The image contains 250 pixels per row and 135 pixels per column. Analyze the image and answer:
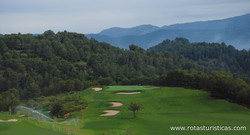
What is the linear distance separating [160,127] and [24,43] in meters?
98.1

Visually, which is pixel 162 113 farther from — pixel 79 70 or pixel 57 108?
→ pixel 79 70

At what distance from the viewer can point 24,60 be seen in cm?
9462

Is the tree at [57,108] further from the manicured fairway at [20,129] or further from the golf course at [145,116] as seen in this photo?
the manicured fairway at [20,129]

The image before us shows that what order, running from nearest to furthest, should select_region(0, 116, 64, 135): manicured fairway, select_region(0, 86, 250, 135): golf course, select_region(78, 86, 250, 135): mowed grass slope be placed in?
1. select_region(0, 116, 64, 135): manicured fairway
2. select_region(0, 86, 250, 135): golf course
3. select_region(78, 86, 250, 135): mowed grass slope

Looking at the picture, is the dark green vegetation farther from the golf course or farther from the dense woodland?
the golf course

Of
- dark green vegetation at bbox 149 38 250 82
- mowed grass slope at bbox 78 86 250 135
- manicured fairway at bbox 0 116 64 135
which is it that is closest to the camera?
manicured fairway at bbox 0 116 64 135

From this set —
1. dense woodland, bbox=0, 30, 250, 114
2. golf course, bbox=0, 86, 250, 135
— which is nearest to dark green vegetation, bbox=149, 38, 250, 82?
dense woodland, bbox=0, 30, 250, 114

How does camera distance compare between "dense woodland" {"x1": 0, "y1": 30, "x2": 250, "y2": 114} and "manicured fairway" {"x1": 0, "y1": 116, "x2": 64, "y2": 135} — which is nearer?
"manicured fairway" {"x1": 0, "y1": 116, "x2": 64, "y2": 135}

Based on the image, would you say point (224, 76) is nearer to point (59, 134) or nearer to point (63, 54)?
point (59, 134)

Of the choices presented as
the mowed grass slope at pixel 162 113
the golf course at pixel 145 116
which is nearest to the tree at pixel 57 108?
the golf course at pixel 145 116

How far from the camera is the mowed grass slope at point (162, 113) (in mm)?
26422

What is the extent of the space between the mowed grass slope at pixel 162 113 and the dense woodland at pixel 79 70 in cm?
424

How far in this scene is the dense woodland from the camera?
55.3 meters

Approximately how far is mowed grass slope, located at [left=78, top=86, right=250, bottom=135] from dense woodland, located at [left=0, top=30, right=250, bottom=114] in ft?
13.9
